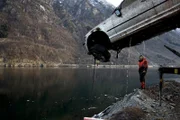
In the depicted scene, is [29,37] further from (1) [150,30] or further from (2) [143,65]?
(1) [150,30]

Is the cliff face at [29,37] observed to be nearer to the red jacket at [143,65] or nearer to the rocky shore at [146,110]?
the red jacket at [143,65]

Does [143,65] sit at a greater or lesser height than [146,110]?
greater

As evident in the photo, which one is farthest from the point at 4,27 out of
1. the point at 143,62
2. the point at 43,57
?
the point at 143,62

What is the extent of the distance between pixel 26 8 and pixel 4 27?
134 feet

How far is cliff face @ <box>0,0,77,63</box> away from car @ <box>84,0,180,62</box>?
13161 cm

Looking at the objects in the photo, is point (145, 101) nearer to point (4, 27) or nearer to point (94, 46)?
point (94, 46)

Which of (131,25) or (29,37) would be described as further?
(29,37)

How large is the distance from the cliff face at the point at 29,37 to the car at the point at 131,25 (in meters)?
132

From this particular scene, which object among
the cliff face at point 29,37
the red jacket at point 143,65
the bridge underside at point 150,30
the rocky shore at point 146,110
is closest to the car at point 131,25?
the bridge underside at point 150,30

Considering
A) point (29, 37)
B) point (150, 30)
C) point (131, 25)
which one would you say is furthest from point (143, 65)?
point (29, 37)

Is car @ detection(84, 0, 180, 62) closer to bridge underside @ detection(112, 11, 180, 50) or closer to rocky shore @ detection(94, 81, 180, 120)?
bridge underside @ detection(112, 11, 180, 50)

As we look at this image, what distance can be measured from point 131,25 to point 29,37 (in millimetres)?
162494

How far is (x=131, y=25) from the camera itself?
3518 mm

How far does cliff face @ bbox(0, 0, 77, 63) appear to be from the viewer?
138 meters
